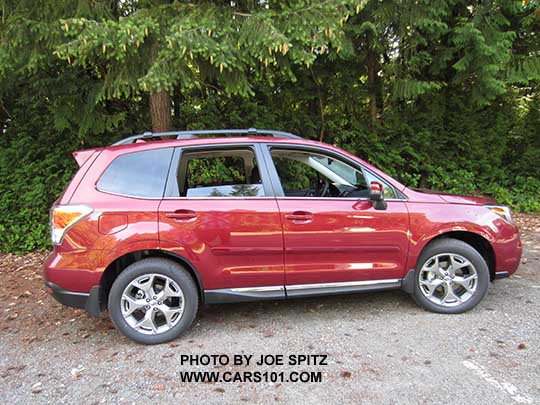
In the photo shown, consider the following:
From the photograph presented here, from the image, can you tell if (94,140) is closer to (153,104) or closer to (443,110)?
(153,104)

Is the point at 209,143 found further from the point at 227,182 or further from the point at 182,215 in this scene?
the point at 182,215

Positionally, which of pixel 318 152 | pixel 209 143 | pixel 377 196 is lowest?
pixel 377 196

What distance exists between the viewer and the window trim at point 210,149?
323 cm

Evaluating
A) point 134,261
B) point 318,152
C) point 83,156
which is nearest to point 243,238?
point 134,261

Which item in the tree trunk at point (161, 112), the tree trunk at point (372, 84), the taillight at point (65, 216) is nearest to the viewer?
the taillight at point (65, 216)

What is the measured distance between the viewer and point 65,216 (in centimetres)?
303

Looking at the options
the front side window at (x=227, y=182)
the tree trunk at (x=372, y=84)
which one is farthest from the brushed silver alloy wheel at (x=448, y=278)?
the tree trunk at (x=372, y=84)

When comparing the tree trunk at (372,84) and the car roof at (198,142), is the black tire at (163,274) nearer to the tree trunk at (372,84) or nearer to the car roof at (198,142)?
the car roof at (198,142)

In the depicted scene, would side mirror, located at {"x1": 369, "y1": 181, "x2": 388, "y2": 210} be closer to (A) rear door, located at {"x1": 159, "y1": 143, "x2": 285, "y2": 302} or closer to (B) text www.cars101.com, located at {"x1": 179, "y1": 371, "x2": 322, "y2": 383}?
(A) rear door, located at {"x1": 159, "y1": 143, "x2": 285, "y2": 302}

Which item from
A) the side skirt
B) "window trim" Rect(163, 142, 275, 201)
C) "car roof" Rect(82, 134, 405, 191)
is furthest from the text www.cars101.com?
"car roof" Rect(82, 134, 405, 191)

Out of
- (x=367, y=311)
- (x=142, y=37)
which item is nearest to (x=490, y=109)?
(x=367, y=311)

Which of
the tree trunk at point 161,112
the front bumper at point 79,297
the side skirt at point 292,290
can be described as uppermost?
the tree trunk at point 161,112

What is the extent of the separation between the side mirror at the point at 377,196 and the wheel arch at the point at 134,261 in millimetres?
1687

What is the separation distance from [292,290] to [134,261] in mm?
1436
